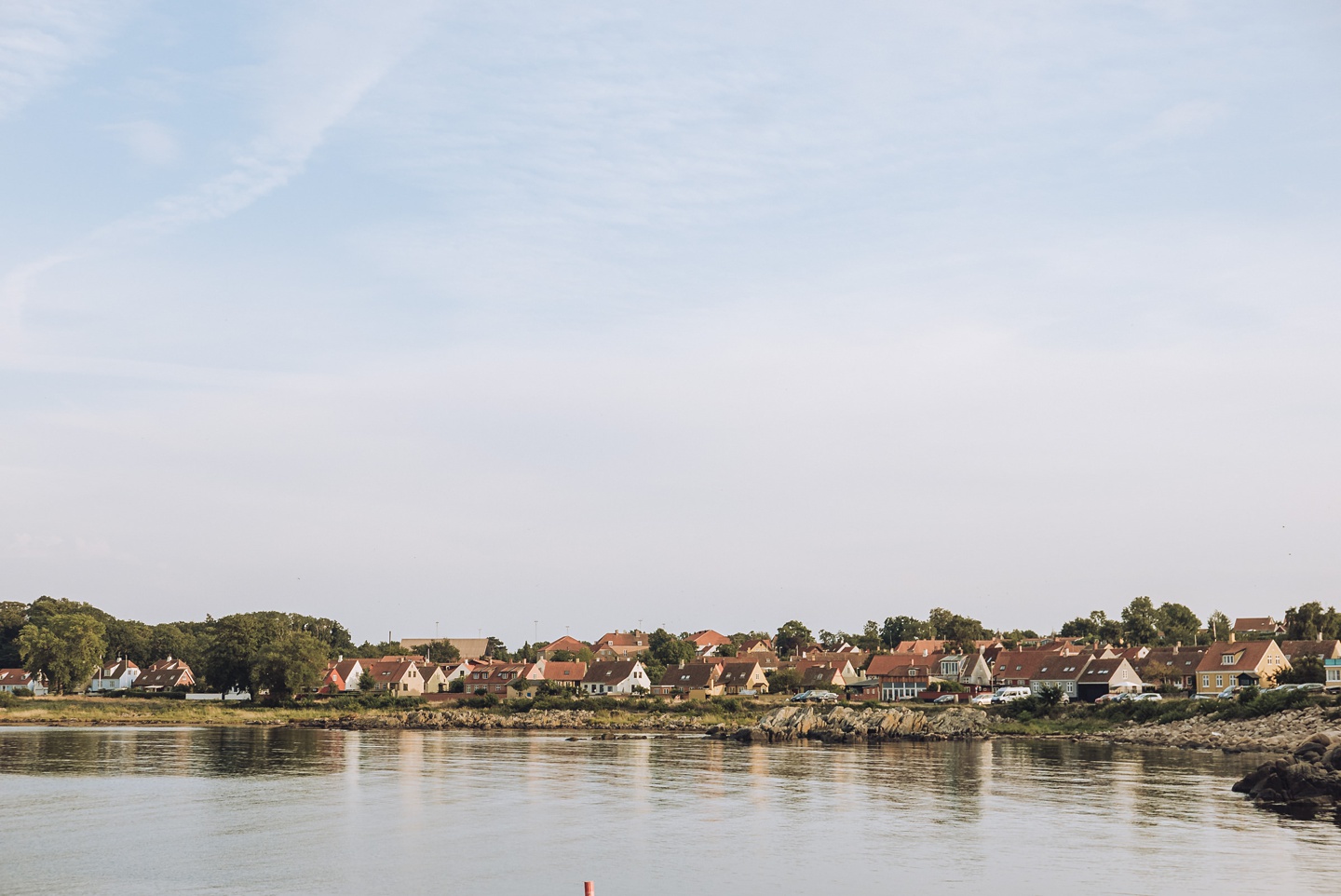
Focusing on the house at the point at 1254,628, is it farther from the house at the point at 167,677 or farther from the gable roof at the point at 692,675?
the house at the point at 167,677

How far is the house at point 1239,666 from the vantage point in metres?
101

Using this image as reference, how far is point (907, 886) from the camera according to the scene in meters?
29.0

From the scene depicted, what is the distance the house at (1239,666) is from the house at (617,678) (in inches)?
2253

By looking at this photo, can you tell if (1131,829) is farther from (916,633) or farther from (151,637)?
(151,637)

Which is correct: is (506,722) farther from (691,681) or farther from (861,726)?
(691,681)

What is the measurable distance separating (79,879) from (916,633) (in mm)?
152729

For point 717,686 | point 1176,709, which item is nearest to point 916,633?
point 717,686

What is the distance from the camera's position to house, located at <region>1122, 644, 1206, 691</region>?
107 metres

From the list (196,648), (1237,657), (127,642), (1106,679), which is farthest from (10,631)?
(1237,657)

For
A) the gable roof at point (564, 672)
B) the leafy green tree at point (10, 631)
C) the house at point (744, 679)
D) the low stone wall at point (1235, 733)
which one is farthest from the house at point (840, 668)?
the leafy green tree at point (10, 631)

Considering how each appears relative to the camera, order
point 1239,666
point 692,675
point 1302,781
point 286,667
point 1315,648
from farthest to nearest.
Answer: point 692,675 → point 1315,648 → point 286,667 → point 1239,666 → point 1302,781

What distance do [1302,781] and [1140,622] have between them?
4489 inches

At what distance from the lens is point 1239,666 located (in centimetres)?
10256

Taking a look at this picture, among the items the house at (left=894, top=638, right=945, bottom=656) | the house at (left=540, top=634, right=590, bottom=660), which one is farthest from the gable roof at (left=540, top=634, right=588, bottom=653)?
the house at (left=894, top=638, right=945, bottom=656)
